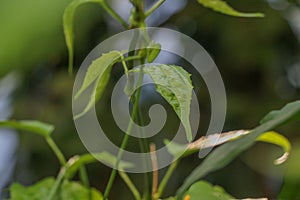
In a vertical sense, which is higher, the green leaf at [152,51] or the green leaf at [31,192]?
the green leaf at [152,51]

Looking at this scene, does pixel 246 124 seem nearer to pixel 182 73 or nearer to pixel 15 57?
pixel 15 57

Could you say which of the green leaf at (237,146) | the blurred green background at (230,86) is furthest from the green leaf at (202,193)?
the blurred green background at (230,86)

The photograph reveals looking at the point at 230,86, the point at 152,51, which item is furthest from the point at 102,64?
the point at 230,86

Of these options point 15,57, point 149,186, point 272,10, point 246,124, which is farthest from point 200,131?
point 149,186

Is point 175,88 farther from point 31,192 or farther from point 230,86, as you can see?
point 230,86

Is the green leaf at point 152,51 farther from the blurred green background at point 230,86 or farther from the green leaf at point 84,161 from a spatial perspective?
the blurred green background at point 230,86

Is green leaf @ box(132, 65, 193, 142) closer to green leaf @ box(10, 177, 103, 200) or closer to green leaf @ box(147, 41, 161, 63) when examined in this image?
green leaf @ box(147, 41, 161, 63)
